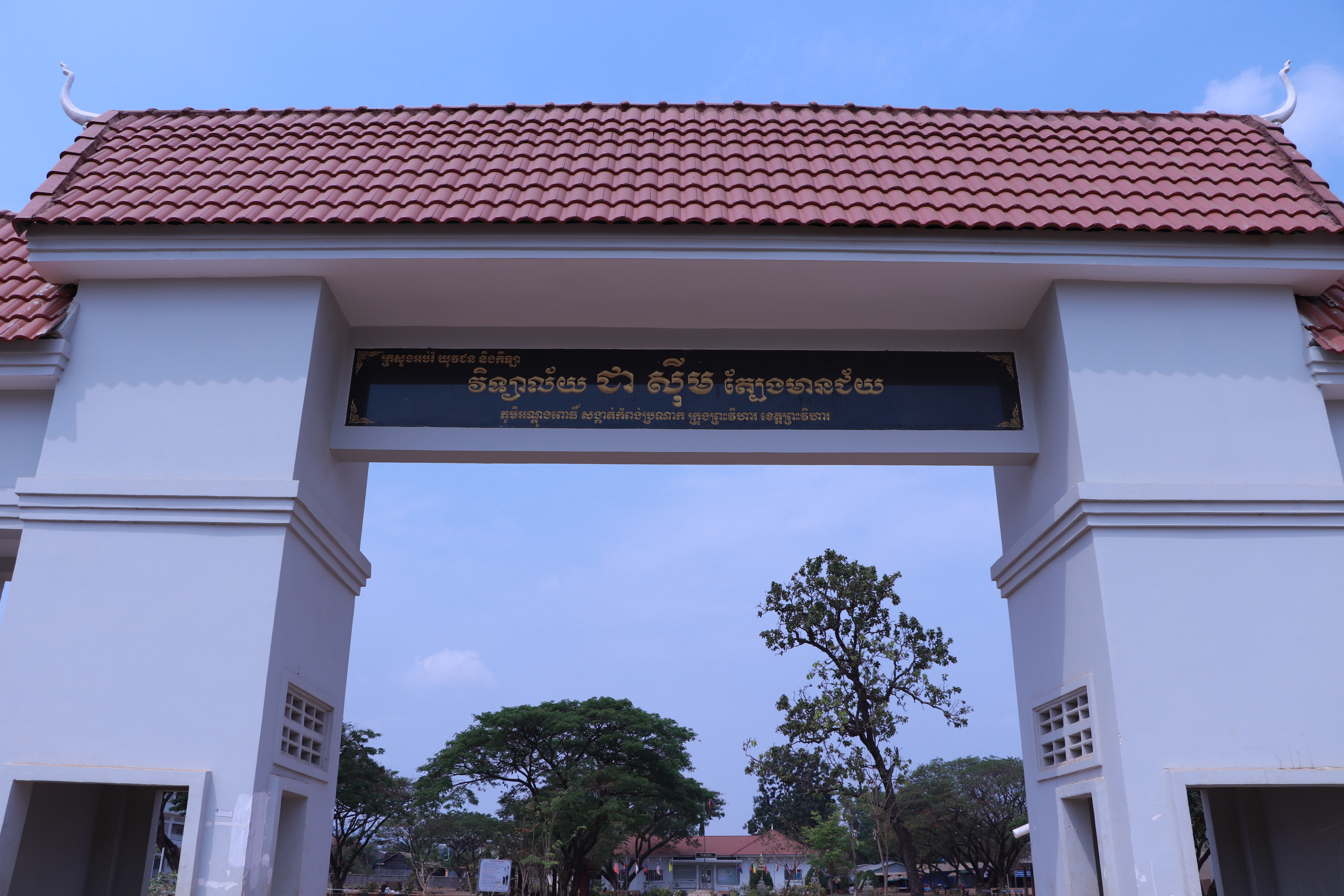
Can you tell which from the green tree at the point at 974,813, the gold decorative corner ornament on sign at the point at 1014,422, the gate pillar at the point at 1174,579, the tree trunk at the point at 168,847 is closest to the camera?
the gate pillar at the point at 1174,579

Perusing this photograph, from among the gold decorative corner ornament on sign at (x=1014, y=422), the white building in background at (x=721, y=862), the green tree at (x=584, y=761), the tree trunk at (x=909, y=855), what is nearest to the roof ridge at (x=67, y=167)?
the gold decorative corner ornament on sign at (x=1014, y=422)

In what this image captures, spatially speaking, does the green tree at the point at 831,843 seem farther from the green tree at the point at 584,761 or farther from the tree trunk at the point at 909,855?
the tree trunk at the point at 909,855

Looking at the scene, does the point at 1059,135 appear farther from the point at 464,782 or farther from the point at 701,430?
the point at 464,782

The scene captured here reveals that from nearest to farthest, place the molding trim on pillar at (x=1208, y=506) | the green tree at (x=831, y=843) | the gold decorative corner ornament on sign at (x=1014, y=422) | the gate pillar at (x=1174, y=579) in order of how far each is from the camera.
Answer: the gate pillar at (x=1174, y=579) < the molding trim on pillar at (x=1208, y=506) < the gold decorative corner ornament on sign at (x=1014, y=422) < the green tree at (x=831, y=843)

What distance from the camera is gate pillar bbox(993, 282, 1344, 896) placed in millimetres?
4375

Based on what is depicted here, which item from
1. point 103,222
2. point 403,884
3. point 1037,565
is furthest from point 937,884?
point 103,222

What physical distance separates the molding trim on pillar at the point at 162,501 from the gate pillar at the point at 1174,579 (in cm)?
405

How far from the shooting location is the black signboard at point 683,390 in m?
5.60

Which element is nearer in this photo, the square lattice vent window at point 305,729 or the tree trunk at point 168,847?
the square lattice vent window at point 305,729

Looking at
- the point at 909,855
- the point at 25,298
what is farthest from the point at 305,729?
the point at 909,855

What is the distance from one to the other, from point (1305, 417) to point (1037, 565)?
1545 mm

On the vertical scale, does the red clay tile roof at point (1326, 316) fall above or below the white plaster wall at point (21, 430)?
above

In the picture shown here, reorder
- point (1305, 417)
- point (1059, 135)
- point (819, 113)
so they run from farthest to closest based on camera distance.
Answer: point (819, 113)
point (1059, 135)
point (1305, 417)

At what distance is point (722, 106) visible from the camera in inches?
264
